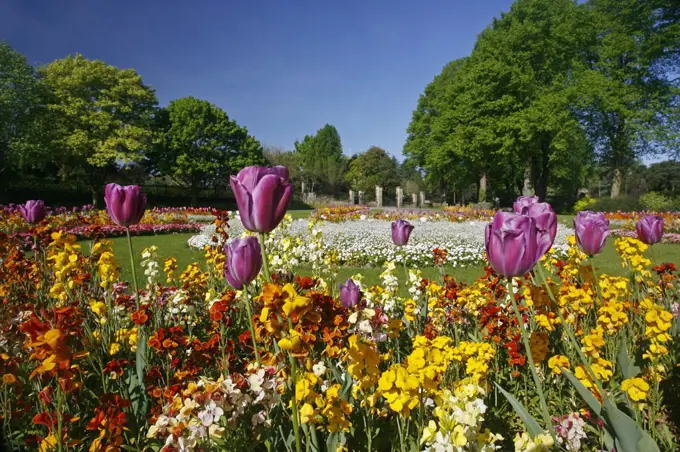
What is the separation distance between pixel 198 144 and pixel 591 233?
112 ft

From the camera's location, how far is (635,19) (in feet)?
67.9

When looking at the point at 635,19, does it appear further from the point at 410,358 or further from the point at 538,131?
the point at 410,358

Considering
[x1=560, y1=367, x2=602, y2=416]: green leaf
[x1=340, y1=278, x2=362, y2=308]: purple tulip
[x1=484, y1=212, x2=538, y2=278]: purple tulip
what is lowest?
[x1=560, y1=367, x2=602, y2=416]: green leaf

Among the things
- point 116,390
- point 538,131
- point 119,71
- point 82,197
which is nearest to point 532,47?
point 538,131

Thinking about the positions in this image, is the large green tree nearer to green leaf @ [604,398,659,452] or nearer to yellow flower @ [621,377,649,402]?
yellow flower @ [621,377,649,402]

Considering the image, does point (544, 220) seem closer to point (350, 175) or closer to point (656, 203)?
point (656, 203)

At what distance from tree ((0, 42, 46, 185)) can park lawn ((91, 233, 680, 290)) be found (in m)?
15.7

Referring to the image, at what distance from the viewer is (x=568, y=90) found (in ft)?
66.4

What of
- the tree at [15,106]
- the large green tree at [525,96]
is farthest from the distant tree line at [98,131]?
the large green tree at [525,96]

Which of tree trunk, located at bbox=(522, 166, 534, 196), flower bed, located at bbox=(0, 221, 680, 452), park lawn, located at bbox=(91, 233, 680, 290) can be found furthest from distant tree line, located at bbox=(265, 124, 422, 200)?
flower bed, located at bbox=(0, 221, 680, 452)

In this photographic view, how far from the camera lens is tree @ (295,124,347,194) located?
49466 millimetres

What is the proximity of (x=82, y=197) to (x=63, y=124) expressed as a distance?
5.82 meters

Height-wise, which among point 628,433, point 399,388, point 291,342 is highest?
point 291,342

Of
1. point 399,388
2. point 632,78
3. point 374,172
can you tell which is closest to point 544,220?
point 399,388
